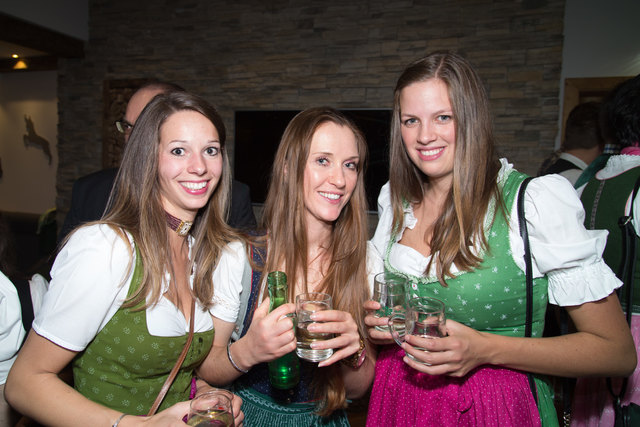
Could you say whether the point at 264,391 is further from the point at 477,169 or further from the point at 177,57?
the point at 177,57

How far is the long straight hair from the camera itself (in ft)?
4.07

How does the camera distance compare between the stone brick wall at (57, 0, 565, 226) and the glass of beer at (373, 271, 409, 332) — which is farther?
the stone brick wall at (57, 0, 565, 226)

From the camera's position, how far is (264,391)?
150 cm

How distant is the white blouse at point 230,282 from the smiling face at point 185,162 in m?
0.23

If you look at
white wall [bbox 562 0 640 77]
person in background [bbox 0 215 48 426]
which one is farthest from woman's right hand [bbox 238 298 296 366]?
white wall [bbox 562 0 640 77]

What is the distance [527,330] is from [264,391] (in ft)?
3.11

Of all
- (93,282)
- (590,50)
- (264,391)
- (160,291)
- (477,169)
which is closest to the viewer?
(93,282)

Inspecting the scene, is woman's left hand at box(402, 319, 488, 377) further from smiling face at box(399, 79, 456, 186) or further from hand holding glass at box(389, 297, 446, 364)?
smiling face at box(399, 79, 456, 186)

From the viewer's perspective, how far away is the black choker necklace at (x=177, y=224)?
141 cm

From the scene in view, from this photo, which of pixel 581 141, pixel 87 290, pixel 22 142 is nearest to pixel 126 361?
pixel 87 290

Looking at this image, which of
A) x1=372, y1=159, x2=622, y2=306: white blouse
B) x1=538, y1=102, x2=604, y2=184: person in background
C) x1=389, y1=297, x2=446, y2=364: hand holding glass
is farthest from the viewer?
x1=538, y1=102, x2=604, y2=184: person in background

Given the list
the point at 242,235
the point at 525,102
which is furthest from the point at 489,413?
the point at 525,102

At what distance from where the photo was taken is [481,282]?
124cm

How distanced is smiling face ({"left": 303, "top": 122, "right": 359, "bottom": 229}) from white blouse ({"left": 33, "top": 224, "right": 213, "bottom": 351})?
0.66m
